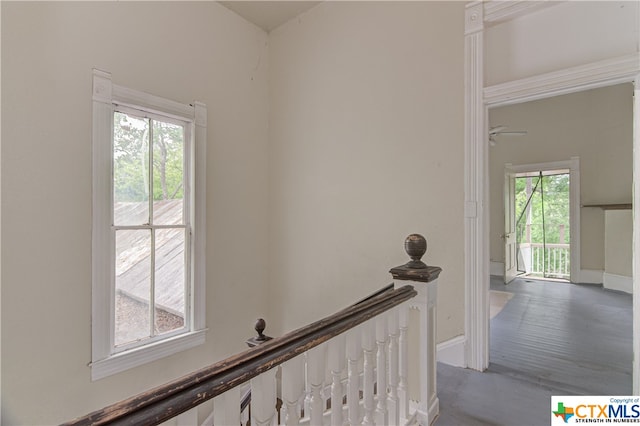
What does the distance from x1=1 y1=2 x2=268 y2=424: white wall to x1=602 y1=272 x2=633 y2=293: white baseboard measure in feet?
18.3

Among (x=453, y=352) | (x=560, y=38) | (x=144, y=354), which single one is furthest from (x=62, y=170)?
(x=560, y=38)

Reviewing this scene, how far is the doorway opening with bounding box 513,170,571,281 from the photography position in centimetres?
628

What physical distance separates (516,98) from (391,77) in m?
0.94

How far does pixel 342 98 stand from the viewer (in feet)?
9.44

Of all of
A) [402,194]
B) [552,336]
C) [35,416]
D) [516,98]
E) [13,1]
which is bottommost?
[35,416]

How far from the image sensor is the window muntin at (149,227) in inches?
93.0

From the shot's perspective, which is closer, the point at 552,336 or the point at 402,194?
the point at 402,194

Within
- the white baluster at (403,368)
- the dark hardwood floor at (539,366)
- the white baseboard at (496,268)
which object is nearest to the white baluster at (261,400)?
the white baluster at (403,368)

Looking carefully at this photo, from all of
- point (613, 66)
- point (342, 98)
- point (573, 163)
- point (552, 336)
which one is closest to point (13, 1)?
point (342, 98)

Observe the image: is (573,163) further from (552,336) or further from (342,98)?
(342,98)

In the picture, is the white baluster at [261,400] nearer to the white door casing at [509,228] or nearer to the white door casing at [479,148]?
the white door casing at [479,148]

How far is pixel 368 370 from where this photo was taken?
1.26m

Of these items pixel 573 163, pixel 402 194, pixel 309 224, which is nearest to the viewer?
pixel 402 194

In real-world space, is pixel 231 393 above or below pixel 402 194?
below
